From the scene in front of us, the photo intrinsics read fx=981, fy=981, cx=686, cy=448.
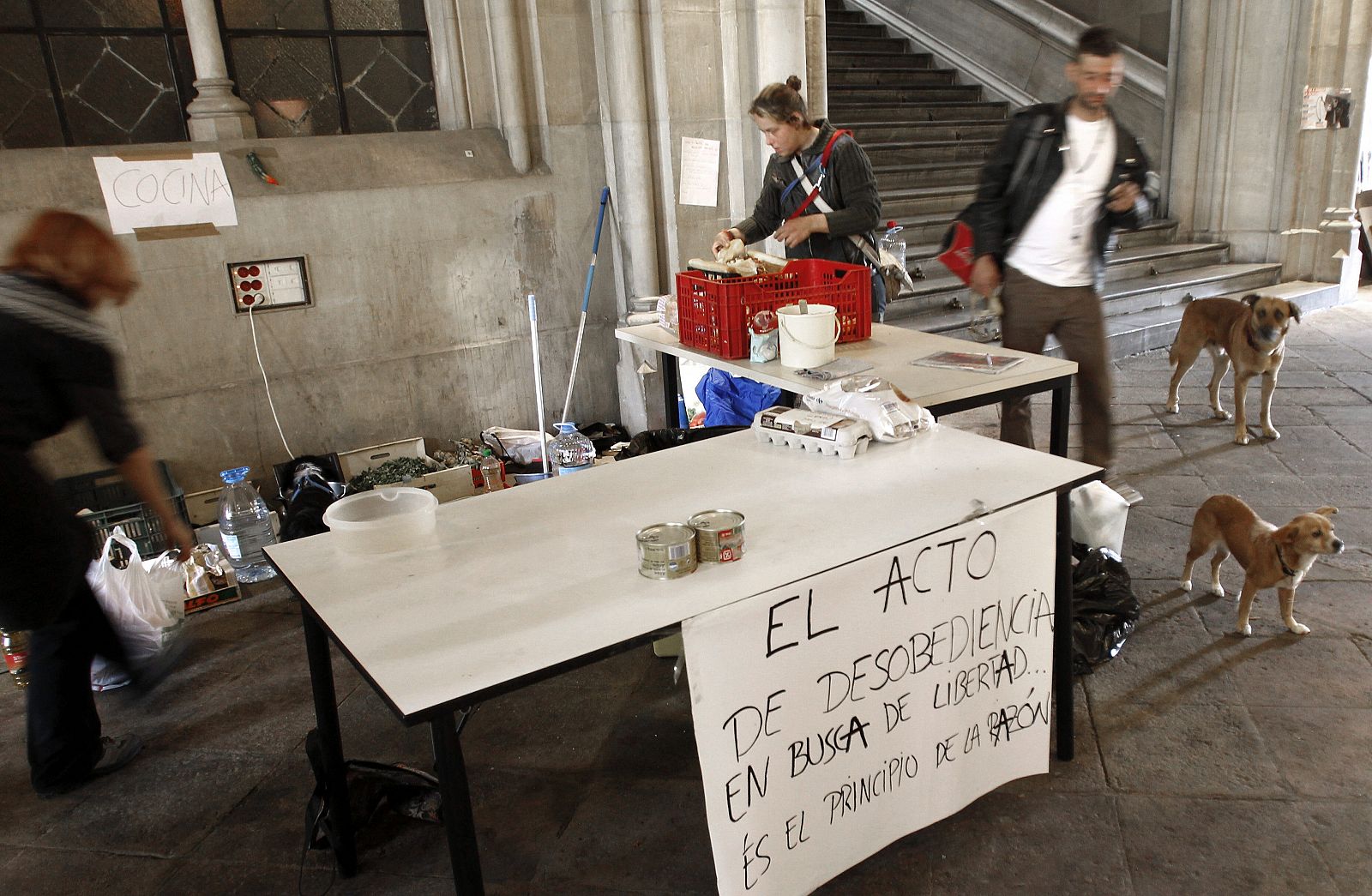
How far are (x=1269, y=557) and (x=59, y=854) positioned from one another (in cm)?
358

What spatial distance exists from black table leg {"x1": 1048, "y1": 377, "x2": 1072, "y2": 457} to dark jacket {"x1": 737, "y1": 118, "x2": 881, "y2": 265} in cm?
106

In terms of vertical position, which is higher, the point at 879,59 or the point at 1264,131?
the point at 879,59

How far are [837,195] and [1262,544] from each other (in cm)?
201

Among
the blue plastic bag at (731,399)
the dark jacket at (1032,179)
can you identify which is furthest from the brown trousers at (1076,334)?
the blue plastic bag at (731,399)

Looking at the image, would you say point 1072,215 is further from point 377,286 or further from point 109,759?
point 109,759

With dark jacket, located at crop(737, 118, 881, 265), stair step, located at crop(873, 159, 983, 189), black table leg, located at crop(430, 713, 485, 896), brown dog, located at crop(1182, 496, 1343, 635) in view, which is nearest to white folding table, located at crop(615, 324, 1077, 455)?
dark jacket, located at crop(737, 118, 881, 265)

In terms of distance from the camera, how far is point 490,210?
5.35m

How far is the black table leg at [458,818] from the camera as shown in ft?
5.42

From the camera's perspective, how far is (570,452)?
5141mm

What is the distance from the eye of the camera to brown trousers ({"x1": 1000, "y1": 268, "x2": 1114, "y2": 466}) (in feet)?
12.1

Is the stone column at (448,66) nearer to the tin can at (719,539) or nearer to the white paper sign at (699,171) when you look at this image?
the white paper sign at (699,171)

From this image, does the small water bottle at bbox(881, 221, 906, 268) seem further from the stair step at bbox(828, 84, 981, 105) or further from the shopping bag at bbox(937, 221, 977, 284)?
the stair step at bbox(828, 84, 981, 105)

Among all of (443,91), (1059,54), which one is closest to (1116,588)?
(443,91)

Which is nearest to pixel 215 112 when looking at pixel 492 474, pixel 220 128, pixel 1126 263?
pixel 220 128
